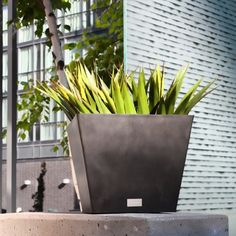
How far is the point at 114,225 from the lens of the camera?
166 centimetres

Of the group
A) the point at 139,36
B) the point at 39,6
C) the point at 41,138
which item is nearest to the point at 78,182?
the point at 139,36

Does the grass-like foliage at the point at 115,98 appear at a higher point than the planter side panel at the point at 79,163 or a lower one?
higher

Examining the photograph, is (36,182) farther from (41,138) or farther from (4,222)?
(4,222)

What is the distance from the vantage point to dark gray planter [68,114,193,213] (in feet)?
5.78

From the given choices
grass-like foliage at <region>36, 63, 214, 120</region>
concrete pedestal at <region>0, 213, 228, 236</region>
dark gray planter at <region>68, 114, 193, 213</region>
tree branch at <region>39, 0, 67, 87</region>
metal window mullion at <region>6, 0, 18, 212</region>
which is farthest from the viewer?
metal window mullion at <region>6, 0, 18, 212</region>

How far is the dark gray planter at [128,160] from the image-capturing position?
1.76 m

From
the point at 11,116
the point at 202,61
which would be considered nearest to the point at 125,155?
the point at 202,61

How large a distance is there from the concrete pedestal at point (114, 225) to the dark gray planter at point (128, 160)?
0.07 metres

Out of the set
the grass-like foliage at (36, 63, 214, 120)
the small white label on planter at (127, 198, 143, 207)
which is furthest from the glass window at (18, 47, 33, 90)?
the small white label on planter at (127, 198, 143, 207)

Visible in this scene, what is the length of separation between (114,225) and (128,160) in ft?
0.66

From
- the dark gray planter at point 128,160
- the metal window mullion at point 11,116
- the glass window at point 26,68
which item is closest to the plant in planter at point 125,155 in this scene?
the dark gray planter at point 128,160

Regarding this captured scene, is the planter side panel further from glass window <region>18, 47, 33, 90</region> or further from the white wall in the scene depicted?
glass window <region>18, 47, 33, 90</region>

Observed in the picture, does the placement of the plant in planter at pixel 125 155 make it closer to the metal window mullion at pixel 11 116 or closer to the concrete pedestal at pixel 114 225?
the concrete pedestal at pixel 114 225

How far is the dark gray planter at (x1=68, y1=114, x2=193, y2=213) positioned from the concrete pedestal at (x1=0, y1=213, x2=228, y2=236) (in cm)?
7
